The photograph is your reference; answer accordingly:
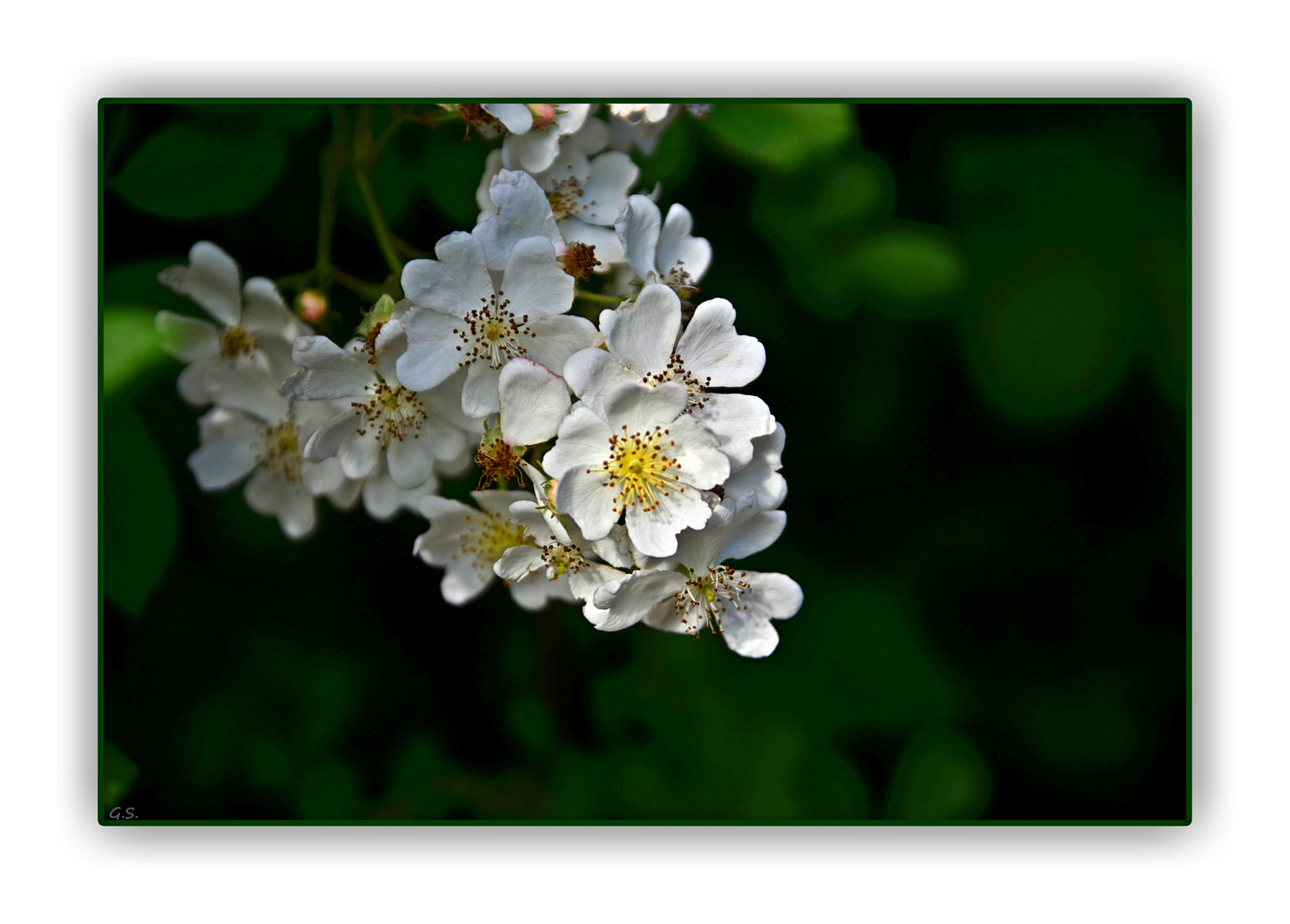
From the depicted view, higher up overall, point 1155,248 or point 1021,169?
point 1021,169

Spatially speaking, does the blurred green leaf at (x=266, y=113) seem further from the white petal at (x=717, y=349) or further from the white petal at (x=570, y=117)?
the white petal at (x=717, y=349)

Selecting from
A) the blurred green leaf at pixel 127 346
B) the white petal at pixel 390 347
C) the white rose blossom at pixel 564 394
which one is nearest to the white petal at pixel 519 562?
the white rose blossom at pixel 564 394

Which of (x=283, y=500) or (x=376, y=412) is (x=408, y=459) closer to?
(x=376, y=412)

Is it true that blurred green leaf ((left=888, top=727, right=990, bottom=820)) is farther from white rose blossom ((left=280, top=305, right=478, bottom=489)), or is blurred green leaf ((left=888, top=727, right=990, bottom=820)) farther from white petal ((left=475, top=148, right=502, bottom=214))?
white petal ((left=475, top=148, right=502, bottom=214))

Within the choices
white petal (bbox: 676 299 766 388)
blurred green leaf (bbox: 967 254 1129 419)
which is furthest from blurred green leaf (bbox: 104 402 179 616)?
blurred green leaf (bbox: 967 254 1129 419)
